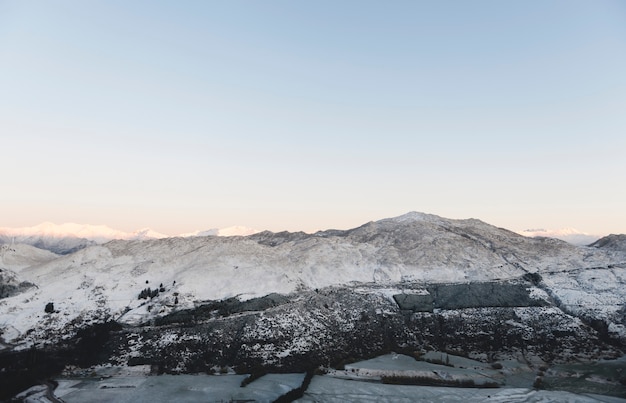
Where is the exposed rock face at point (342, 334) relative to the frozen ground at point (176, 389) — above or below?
above

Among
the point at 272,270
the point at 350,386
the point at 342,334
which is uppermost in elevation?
the point at 272,270

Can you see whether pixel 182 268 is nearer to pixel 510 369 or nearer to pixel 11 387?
pixel 11 387

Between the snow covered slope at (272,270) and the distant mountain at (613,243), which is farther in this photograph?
the distant mountain at (613,243)

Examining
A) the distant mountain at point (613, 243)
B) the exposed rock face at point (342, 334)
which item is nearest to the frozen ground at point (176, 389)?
the exposed rock face at point (342, 334)

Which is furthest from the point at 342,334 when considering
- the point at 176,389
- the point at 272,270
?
the point at 176,389

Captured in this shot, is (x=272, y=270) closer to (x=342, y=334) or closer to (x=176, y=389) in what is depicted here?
(x=342, y=334)

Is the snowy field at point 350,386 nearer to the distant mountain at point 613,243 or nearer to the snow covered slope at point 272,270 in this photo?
the snow covered slope at point 272,270
